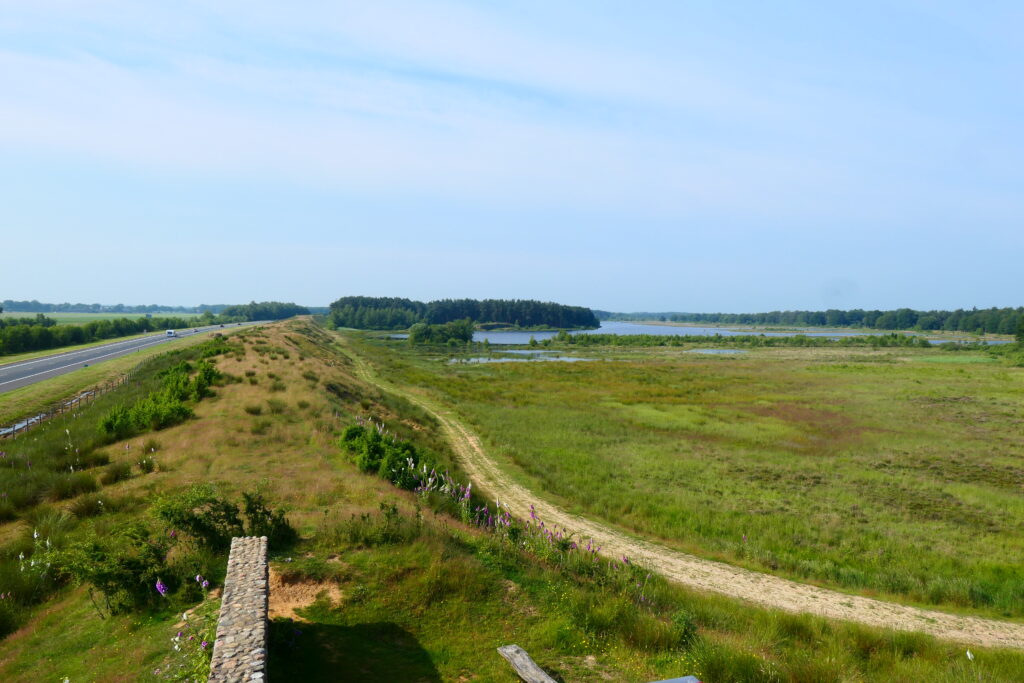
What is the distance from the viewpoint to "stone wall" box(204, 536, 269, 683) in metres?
5.68

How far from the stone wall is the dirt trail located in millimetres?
10351

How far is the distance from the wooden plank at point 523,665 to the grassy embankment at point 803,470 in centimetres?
990

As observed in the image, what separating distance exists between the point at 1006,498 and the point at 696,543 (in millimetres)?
15759

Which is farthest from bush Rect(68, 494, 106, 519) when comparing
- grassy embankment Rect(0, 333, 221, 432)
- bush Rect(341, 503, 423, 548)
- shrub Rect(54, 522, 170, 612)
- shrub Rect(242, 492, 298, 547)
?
grassy embankment Rect(0, 333, 221, 432)

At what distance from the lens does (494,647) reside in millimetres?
8641

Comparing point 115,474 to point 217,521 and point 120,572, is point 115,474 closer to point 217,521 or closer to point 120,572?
point 217,521

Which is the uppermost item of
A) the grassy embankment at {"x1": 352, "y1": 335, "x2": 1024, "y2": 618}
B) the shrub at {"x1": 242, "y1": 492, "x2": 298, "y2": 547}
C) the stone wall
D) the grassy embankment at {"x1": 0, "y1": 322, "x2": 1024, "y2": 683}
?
the stone wall

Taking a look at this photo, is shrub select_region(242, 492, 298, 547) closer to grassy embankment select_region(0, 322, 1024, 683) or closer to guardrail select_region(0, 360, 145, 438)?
grassy embankment select_region(0, 322, 1024, 683)

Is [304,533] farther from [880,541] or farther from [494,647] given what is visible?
[880,541]

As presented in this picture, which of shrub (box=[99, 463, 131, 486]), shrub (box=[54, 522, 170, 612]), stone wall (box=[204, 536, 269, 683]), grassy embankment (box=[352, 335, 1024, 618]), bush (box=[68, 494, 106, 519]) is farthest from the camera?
grassy embankment (box=[352, 335, 1024, 618])

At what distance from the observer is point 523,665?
25.5 feet

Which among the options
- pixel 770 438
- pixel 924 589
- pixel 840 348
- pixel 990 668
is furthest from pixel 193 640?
pixel 840 348

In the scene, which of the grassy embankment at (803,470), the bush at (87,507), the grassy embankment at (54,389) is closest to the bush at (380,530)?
the bush at (87,507)

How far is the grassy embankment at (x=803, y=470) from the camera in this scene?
15703mm
